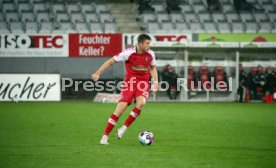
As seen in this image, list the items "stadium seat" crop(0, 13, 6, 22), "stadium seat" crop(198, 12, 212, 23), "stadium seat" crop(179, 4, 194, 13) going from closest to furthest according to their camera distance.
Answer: "stadium seat" crop(0, 13, 6, 22), "stadium seat" crop(198, 12, 212, 23), "stadium seat" crop(179, 4, 194, 13)

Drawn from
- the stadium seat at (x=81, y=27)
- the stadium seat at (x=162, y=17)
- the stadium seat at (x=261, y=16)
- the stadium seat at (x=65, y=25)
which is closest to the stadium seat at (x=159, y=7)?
the stadium seat at (x=162, y=17)

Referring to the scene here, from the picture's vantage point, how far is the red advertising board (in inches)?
1141

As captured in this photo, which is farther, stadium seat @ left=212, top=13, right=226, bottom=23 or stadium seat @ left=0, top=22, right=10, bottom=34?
stadium seat @ left=212, top=13, right=226, bottom=23

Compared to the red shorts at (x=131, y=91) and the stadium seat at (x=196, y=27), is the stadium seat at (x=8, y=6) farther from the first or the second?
the red shorts at (x=131, y=91)

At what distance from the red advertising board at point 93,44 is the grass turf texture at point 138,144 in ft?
38.0

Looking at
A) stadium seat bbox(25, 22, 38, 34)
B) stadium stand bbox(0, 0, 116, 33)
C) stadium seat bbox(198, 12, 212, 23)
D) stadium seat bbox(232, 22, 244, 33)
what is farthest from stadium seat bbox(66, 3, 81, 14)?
stadium seat bbox(232, 22, 244, 33)

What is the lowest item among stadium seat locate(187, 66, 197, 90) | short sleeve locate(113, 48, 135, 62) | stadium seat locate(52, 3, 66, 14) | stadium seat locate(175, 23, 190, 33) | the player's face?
stadium seat locate(187, 66, 197, 90)

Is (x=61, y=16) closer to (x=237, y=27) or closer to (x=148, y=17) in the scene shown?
(x=148, y=17)

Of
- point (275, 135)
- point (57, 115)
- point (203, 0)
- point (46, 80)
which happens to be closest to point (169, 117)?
point (57, 115)

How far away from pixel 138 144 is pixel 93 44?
1834 centimetres

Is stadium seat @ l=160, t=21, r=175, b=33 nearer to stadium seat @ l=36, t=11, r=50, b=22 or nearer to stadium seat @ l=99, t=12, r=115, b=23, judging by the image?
stadium seat @ l=99, t=12, r=115, b=23

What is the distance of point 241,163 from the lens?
8727mm

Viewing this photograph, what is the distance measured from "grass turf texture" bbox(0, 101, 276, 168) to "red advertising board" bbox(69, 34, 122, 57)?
11.6 metres

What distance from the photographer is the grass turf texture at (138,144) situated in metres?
8.70
